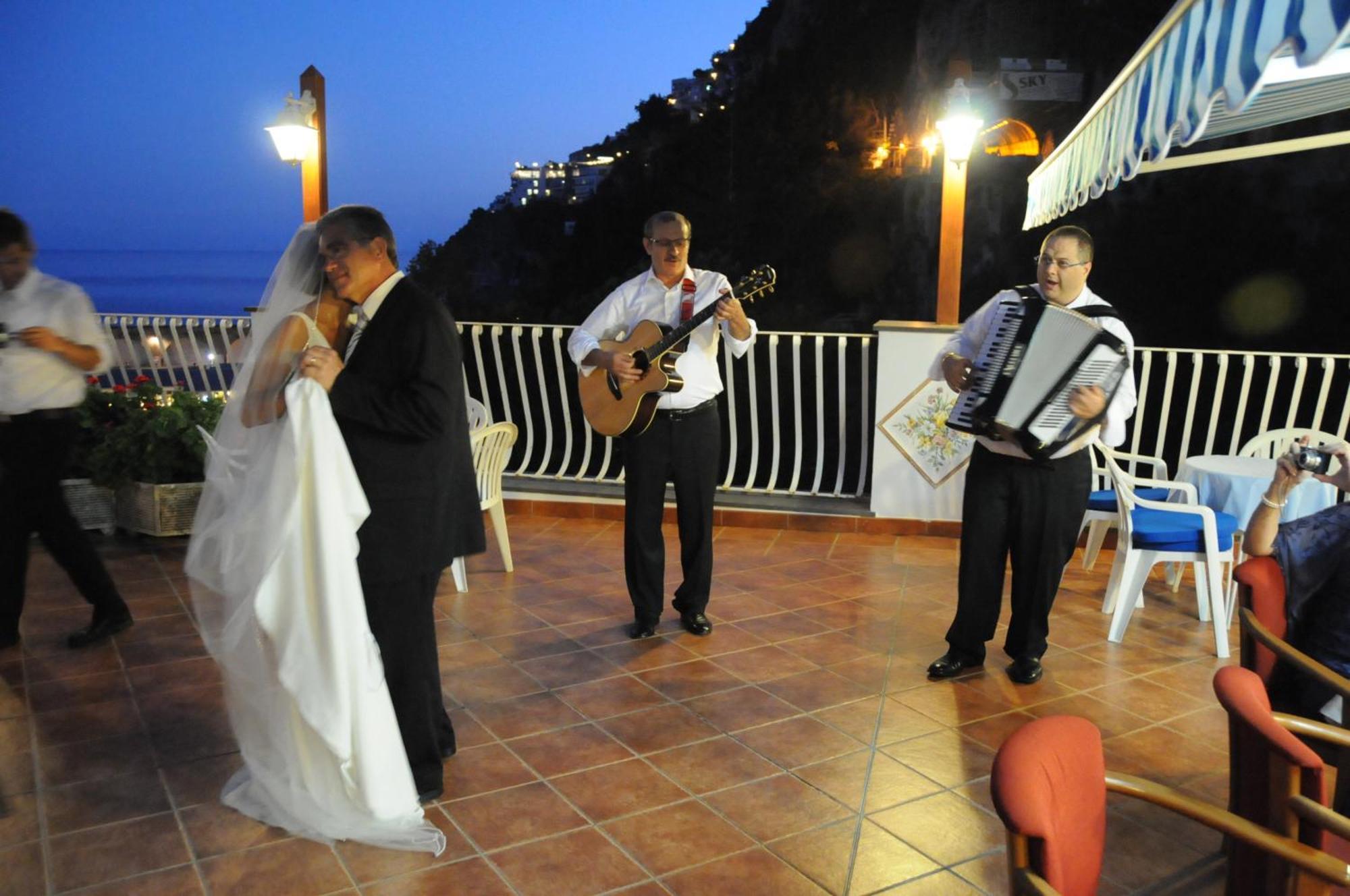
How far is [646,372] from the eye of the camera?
4211 millimetres

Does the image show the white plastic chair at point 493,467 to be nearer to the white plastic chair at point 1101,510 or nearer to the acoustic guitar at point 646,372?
the acoustic guitar at point 646,372

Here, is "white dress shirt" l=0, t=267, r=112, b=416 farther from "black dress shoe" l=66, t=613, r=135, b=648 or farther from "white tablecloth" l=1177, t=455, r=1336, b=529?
"white tablecloth" l=1177, t=455, r=1336, b=529

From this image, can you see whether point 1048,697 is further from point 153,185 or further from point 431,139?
point 431,139

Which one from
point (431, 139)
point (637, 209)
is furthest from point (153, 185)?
point (637, 209)

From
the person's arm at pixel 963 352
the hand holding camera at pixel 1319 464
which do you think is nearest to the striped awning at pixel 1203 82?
the hand holding camera at pixel 1319 464

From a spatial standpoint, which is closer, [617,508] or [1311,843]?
[1311,843]

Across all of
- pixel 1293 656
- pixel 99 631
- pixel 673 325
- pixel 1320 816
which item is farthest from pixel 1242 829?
pixel 99 631

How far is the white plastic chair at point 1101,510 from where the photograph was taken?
5.14m

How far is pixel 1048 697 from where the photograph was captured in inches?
155

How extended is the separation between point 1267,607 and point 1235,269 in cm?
2180

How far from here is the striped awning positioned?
4.06 feet

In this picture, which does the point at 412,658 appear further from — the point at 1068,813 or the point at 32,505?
the point at 32,505

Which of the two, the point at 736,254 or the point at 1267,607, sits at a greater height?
the point at 736,254

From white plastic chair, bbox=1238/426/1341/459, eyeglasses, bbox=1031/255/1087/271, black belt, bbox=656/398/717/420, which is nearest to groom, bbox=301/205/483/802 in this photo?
black belt, bbox=656/398/717/420
